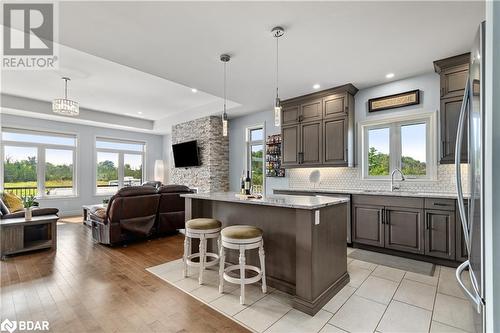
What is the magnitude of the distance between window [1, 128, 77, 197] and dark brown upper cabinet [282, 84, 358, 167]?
6.78m

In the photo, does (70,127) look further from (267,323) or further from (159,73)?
(267,323)

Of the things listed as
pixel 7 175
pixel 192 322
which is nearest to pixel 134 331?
pixel 192 322

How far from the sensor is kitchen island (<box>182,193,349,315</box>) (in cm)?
224

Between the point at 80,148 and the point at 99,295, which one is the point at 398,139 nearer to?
the point at 99,295

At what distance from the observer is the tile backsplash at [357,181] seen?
3.66m

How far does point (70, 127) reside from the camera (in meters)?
7.51

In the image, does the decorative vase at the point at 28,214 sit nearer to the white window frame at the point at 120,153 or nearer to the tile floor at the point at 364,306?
the tile floor at the point at 364,306

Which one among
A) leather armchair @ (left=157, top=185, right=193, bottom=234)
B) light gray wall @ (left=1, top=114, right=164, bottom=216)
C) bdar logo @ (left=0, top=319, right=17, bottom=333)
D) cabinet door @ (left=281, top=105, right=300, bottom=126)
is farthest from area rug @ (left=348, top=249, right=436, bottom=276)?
light gray wall @ (left=1, top=114, right=164, bottom=216)

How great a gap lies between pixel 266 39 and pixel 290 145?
2.64m

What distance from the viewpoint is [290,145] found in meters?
5.23

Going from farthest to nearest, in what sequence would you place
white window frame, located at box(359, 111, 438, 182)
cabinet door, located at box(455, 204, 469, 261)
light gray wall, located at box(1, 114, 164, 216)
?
light gray wall, located at box(1, 114, 164, 216)
white window frame, located at box(359, 111, 438, 182)
cabinet door, located at box(455, 204, 469, 261)

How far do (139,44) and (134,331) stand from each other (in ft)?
9.97

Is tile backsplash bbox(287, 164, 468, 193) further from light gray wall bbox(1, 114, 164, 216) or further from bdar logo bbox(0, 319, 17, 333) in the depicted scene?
light gray wall bbox(1, 114, 164, 216)

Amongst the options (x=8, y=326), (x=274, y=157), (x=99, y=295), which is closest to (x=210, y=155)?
(x=274, y=157)
